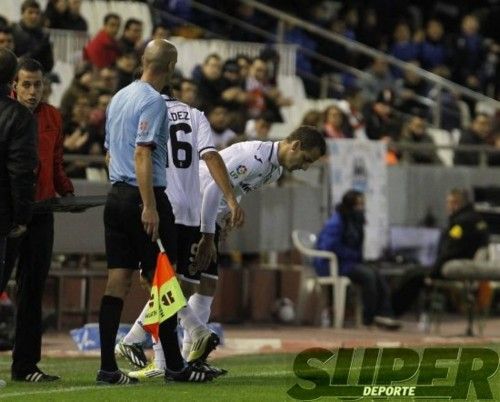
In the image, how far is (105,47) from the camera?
21234 mm

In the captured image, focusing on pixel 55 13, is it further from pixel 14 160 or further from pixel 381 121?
pixel 14 160

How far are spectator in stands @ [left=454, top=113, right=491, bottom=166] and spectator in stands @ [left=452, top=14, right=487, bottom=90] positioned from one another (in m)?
4.22

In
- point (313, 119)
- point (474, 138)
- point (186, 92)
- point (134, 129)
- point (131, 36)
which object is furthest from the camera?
point (474, 138)

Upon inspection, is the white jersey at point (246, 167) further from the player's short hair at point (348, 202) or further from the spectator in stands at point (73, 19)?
the spectator in stands at point (73, 19)

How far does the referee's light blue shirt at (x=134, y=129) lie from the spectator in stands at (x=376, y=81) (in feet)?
47.4

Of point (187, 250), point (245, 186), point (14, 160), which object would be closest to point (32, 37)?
point (245, 186)

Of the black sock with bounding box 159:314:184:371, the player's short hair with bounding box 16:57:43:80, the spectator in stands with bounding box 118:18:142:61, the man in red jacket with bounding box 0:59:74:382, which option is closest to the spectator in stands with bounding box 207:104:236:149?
the spectator in stands with bounding box 118:18:142:61

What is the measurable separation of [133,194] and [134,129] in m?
0.40

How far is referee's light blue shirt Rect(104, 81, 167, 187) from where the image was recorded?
10.7m

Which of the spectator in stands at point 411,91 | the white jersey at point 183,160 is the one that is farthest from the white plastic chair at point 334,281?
the white jersey at point 183,160

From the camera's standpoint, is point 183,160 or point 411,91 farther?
point 411,91

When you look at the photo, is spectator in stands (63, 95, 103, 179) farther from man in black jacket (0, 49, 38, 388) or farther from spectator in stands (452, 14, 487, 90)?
spectator in stands (452, 14, 487, 90)

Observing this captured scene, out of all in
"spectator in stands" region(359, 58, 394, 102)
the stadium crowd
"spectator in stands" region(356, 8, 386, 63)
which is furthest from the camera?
"spectator in stands" region(356, 8, 386, 63)

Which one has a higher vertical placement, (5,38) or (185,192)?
(5,38)
